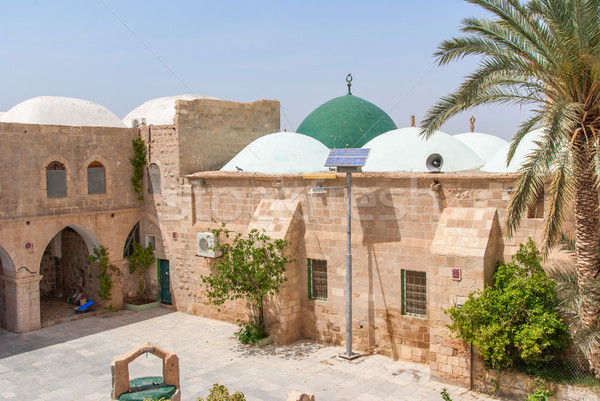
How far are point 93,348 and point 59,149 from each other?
4831 millimetres

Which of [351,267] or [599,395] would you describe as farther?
[351,267]

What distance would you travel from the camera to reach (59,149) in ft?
43.8

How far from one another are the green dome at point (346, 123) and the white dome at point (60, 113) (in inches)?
220

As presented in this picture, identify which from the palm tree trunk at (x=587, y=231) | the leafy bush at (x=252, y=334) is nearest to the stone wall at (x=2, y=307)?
the leafy bush at (x=252, y=334)

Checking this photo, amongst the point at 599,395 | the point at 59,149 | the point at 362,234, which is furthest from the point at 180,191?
the point at 599,395

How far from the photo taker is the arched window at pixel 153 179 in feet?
48.0

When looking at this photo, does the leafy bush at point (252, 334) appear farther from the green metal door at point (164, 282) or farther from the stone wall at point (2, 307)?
the stone wall at point (2, 307)

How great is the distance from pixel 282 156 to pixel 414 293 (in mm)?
4723

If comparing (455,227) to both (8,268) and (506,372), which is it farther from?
(8,268)

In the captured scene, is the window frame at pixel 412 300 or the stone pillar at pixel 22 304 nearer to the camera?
the window frame at pixel 412 300

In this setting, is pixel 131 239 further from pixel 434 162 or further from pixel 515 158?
pixel 515 158

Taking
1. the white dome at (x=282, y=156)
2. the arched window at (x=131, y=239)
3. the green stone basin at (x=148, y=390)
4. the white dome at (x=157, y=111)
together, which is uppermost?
the white dome at (x=157, y=111)

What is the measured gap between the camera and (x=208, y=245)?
42.7 ft

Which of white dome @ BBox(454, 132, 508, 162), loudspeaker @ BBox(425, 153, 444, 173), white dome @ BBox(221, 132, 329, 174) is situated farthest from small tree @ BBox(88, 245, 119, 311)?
white dome @ BBox(454, 132, 508, 162)
